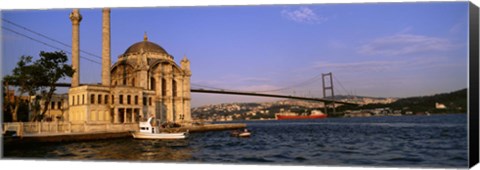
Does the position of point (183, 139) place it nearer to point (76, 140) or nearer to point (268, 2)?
point (76, 140)

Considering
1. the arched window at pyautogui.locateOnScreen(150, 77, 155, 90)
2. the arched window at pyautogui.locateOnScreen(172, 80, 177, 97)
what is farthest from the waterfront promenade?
the arched window at pyautogui.locateOnScreen(172, 80, 177, 97)

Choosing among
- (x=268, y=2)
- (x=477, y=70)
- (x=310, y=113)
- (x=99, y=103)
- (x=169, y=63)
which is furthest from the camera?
(x=310, y=113)

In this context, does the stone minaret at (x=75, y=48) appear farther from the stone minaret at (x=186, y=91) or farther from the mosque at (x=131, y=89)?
the stone minaret at (x=186, y=91)

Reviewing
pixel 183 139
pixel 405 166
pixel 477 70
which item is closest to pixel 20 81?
pixel 183 139

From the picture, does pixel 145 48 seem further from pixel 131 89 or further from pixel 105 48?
pixel 105 48

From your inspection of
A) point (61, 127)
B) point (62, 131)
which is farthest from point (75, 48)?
point (62, 131)

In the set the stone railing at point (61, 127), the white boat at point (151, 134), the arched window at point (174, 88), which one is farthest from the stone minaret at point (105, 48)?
the arched window at point (174, 88)
